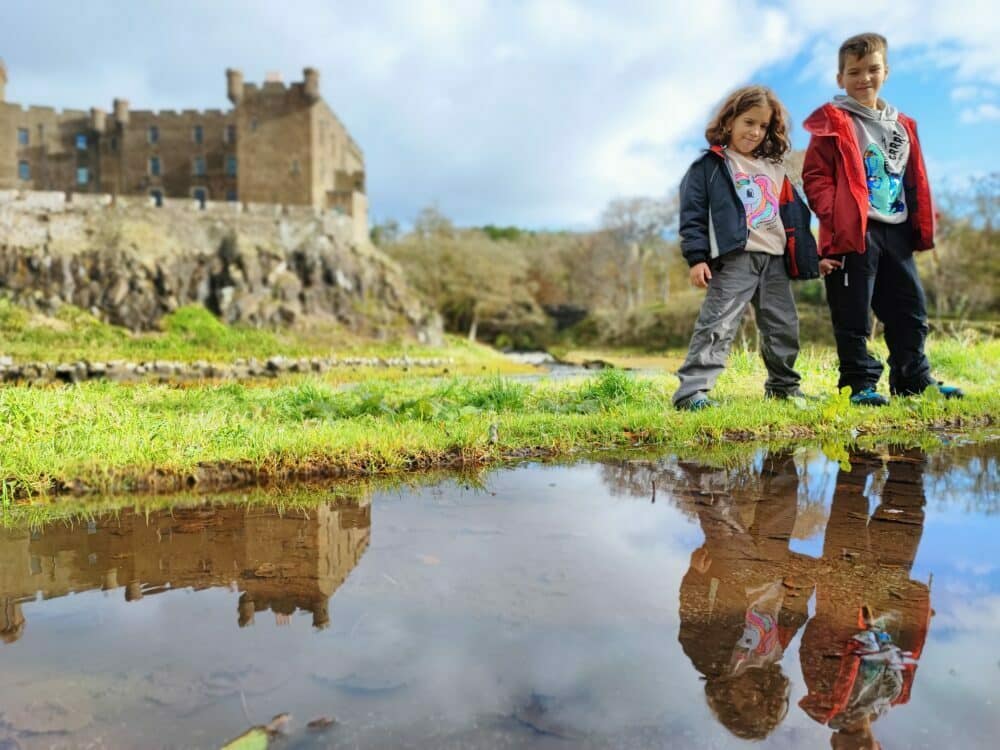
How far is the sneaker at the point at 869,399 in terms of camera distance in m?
5.59

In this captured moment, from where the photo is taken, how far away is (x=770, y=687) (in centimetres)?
154

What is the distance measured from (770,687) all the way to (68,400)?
18.3 feet

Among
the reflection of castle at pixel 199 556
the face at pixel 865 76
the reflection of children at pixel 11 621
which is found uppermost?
the face at pixel 865 76

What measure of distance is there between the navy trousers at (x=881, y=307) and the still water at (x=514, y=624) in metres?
2.71

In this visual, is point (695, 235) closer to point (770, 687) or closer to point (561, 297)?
point (770, 687)

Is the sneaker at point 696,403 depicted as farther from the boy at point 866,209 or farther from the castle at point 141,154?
the castle at point 141,154

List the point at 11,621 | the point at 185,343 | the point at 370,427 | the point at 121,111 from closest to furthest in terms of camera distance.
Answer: the point at 11,621
the point at 370,427
the point at 185,343
the point at 121,111

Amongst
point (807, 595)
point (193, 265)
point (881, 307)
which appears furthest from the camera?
point (193, 265)

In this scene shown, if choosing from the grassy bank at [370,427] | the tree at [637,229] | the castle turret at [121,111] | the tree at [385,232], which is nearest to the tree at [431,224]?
the tree at [385,232]

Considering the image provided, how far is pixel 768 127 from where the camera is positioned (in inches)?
220

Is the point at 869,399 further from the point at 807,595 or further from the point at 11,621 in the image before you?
the point at 11,621

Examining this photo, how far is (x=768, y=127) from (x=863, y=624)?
4.72m

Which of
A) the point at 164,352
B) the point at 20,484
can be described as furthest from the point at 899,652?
the point at 164,352

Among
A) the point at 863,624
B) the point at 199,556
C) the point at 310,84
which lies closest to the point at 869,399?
the point at 863,624
